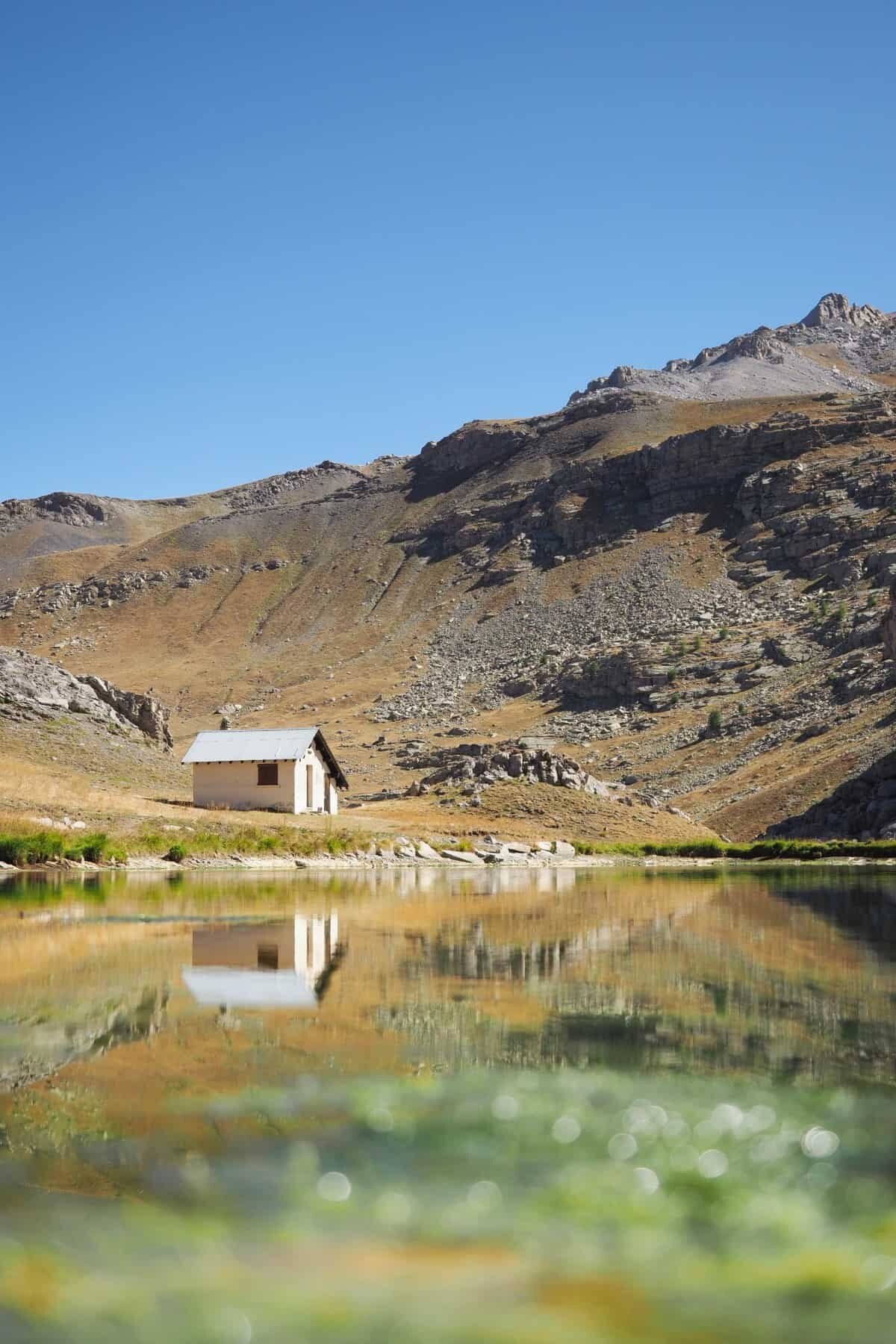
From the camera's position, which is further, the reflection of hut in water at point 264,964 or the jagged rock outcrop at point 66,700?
the jagged rock outcrop at point 66,700

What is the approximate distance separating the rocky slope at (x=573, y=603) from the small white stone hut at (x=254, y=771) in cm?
2380

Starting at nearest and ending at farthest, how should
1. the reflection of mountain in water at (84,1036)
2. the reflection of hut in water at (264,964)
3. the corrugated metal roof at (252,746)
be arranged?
1. the reflection of mountain in water at (84,1036)
2. the reflection of hut in water at (264,964)
3. the corrugated metal roof at (252,746)

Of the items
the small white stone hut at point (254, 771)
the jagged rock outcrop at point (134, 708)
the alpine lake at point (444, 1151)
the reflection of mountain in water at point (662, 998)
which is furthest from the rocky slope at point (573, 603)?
the alpine lake at point (444, 1151)

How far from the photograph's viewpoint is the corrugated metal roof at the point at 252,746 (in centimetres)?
4575

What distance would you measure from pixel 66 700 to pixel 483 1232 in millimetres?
54304

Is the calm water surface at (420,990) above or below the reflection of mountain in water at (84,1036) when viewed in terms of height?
below

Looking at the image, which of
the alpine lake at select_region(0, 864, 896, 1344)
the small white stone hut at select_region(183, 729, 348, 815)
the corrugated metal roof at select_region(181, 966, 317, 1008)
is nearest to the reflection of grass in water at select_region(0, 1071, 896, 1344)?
the alpine lake at select_region(0, 864, 896, 1344)

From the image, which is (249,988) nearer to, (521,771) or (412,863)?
(412,863)

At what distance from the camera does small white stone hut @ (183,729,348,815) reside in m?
45.6

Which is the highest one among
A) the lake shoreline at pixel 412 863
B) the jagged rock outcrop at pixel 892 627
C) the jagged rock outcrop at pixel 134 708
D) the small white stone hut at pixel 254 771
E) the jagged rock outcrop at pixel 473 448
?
the jagged rock outcrop at pixel 473 448

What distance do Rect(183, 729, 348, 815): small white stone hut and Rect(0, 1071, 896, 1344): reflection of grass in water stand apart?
39.0 metres

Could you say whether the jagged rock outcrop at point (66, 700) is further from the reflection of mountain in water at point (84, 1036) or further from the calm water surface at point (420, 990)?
the reflection of mountain in water at point (84, 1036)

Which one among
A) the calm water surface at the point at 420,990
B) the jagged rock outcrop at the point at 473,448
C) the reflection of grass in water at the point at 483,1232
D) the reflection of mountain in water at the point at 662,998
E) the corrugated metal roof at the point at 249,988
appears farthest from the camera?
the jagged rock outcrop at the point at 473,448

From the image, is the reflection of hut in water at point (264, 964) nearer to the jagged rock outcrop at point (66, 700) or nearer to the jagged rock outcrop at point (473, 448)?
the jagged rock outcrop at point (66, 700)
